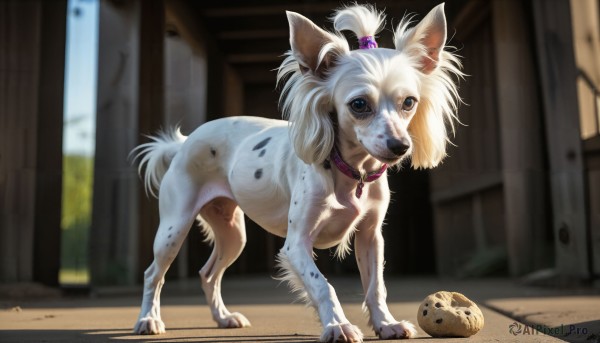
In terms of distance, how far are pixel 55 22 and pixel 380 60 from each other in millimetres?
5309

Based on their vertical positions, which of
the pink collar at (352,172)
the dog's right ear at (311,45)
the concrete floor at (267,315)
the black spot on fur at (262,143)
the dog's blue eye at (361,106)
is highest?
the dog's right ear at (311,45)

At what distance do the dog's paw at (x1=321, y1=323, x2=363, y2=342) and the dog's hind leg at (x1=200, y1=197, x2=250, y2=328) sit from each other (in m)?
1.56

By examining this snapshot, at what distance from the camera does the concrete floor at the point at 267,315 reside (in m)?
3.49

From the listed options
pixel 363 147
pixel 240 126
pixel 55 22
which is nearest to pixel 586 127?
pixel 240 126

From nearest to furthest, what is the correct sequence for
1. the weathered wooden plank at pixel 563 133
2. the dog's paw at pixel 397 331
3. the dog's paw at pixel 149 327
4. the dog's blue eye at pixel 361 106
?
the dog's blue eye at pixel 361 106 → the dog's paw at pixel 397 331 → the dog's paw at pixel 149 327 → the weathered wooden plank at pixel 563 133

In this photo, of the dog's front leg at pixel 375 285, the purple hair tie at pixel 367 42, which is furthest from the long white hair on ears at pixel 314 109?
the dog's front leg at pixel 375 285

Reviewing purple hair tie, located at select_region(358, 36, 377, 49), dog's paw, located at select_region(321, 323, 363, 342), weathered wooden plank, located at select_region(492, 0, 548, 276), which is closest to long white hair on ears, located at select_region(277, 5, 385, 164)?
purple hair tie, located at select_region(358, 36, 377, 49)

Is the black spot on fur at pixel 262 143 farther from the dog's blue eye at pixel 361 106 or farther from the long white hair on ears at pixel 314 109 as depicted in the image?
the dog's blue eye at pixel 361 106

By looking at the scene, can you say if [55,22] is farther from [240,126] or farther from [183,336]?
[183,336]

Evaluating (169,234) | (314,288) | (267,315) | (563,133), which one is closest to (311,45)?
(314,288)

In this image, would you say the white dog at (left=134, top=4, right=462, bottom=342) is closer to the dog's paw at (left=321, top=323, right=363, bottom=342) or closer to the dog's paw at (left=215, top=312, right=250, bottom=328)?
the dog's paw at (left=321, top=323, right=363, bottom=342)

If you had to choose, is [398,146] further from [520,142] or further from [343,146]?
[520,142]

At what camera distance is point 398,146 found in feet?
9.39

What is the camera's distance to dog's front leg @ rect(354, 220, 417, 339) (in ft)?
10.6
